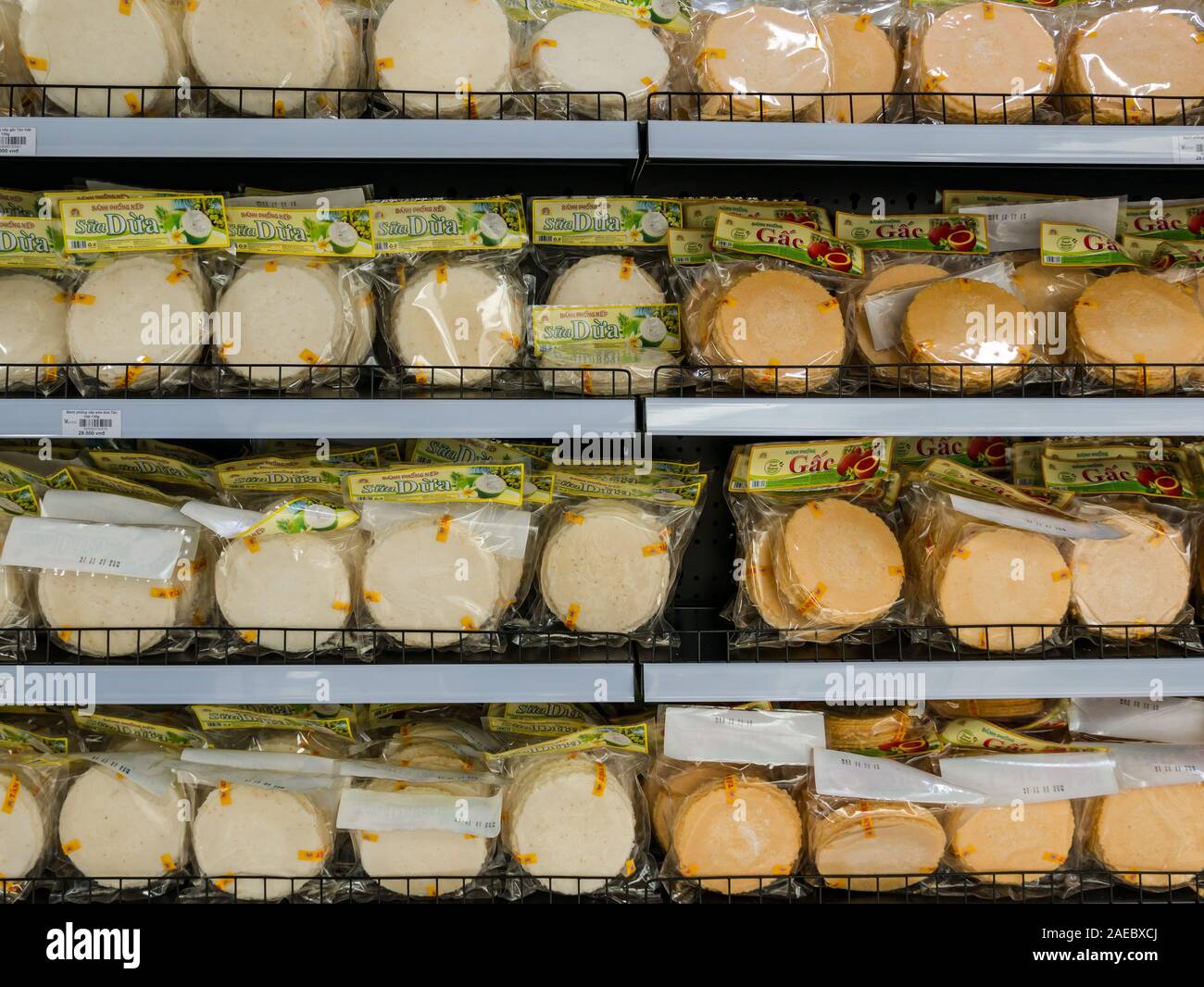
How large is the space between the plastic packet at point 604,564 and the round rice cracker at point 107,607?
0.56 metres

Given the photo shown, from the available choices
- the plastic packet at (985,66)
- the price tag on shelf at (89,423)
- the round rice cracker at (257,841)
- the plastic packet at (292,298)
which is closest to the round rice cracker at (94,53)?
the plastic packet at (292,298)

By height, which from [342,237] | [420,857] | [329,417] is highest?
[342,237]

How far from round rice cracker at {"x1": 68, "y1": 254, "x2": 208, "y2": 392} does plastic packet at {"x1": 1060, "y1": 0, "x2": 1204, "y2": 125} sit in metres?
1.35

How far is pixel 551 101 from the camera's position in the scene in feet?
4.42

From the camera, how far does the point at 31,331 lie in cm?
132

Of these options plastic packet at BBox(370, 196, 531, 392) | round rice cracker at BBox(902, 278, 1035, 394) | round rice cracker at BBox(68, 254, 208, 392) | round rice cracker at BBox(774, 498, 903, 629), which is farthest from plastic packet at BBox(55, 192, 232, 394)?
round rice cracker at BBox(902, 278, 1035, 394)

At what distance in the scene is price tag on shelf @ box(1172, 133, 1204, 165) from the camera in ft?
3.98

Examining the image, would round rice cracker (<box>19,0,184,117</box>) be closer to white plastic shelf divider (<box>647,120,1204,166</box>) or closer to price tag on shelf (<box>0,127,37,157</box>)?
price tag on shelf (<box>0,127,37,157</box>)

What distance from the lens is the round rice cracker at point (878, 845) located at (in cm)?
138

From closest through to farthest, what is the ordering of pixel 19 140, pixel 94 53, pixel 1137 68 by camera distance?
pixel 19 140 < pixel 94 53 < pixel 1137 68

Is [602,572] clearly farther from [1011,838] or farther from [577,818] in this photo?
[1011,838]

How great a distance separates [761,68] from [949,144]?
0.31 metres

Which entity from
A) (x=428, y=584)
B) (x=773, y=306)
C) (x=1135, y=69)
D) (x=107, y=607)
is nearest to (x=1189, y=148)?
(x=1135, y=69)

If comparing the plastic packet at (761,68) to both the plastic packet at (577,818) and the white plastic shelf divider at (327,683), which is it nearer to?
the white plastic shelf divider at (327,683)
